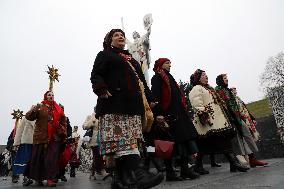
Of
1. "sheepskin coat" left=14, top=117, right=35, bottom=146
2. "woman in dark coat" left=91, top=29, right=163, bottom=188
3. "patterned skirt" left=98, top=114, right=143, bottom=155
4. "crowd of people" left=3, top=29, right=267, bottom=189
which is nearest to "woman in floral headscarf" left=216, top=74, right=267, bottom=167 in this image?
"crowd of people" left=3, top=29, right=267, bottom=189

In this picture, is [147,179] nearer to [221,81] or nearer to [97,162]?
[221,81]

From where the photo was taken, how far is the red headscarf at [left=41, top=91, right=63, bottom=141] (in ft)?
22.1

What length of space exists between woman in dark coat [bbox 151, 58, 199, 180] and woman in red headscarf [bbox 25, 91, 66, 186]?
253 cm

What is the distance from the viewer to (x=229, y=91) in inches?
259

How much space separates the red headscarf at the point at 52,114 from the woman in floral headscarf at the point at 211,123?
109 inches

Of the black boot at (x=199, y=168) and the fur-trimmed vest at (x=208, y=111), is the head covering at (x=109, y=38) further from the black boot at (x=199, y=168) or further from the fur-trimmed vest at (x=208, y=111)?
the black boot at (x=199, y=168)

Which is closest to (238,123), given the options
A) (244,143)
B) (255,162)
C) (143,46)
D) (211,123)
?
(244,143)

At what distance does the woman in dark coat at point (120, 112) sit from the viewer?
3235 millimetres

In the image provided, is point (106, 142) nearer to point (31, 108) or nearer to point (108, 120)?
point (108, 120)

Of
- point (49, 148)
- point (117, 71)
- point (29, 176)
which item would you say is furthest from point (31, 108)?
point (117, 71)

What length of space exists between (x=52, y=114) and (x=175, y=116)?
9.79 ft

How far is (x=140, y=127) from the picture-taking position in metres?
3.46

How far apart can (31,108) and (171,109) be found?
2.91 m

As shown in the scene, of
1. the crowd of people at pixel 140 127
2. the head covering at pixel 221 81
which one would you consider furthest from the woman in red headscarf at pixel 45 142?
the head covering at pixel 221 81
